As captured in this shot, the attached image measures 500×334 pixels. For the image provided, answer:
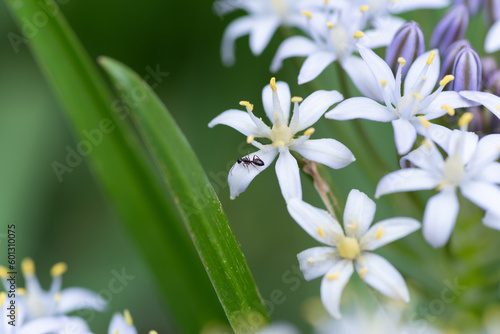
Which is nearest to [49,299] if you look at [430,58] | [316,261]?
[316,261]

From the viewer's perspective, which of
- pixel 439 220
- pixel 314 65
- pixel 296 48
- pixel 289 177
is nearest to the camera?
pixel 439 220

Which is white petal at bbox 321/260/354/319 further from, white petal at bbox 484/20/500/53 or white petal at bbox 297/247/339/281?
white petal at bbox 484/20/500/53

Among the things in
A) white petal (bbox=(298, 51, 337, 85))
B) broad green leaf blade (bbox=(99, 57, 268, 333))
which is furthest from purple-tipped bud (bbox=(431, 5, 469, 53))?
broad green leaf blade (bbox=(99, 57, 268, 333))

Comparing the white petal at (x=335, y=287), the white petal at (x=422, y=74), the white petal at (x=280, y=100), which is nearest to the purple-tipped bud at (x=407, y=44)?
the white petal at (x=422, y=74)

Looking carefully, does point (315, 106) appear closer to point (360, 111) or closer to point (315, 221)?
point (360, 111)

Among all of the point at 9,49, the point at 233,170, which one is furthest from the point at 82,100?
the point at 9,49

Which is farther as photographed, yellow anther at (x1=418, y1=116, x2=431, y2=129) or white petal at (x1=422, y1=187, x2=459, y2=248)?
yellow anther at (x1=418, y1=116, x2=431, y2=129)

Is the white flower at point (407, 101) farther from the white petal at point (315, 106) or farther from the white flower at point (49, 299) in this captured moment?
the white flower at point (49, 299)
